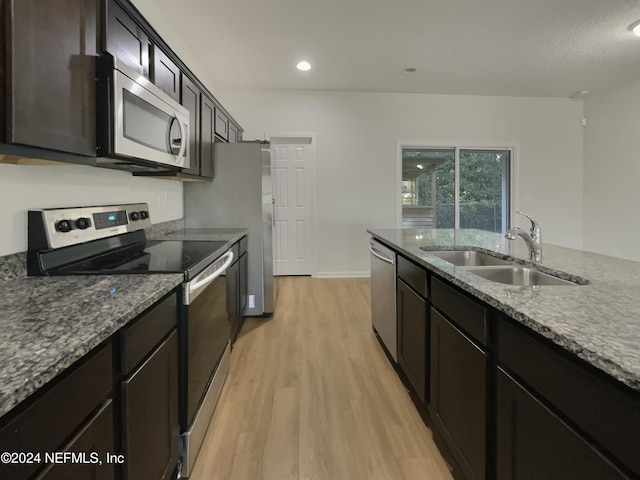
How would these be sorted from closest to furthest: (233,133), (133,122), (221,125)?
(133,122), (221,125), (233,133)

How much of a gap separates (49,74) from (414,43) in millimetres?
3292

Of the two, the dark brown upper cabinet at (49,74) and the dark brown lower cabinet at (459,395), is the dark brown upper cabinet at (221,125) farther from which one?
the dark brown lower cabinet at (459,395)

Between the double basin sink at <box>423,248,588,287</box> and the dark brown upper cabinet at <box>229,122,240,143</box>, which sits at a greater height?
the dark brown upper cabinet at <box>229,122,240,143</box>

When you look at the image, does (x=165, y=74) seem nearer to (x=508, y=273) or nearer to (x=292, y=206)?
(x=508, y=273)

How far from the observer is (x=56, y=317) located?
2.65ft

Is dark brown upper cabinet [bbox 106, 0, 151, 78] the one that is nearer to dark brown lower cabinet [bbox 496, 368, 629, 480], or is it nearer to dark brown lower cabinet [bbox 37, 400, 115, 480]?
dark brown lower cabinet [bbox 37, 400, 115, 480]

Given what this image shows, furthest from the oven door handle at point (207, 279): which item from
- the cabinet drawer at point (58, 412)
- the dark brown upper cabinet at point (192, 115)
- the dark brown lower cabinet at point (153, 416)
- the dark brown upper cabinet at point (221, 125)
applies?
the dark brown upper cabinet at point (221, 125)

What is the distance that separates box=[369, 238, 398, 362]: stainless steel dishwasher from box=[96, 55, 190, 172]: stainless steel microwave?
4.80ft

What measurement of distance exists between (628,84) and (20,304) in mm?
6546

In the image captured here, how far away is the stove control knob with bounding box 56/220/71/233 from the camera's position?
4.52ft

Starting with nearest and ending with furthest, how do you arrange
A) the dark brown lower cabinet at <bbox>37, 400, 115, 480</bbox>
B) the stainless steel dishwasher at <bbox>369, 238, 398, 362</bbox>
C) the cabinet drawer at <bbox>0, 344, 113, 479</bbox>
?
1. the cabinet drawer at <bbox>0, 344, 113, 479</bbox>
2. the dark brown lower cabinet at <bbox>37, 400, 115, 480</bbox>
3. the stainless steel dishwasher at <bbox>369, 238, 398, 362</bbox>

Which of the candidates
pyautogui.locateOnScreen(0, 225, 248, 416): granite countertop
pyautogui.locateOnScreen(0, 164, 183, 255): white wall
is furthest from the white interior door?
pyautogui.locateOnScreen(0, 225, 248, 416): granite countertop

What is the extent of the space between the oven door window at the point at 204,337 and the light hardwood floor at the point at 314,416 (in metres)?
0.28

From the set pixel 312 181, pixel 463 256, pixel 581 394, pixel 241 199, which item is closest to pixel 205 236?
pixel 241 199
